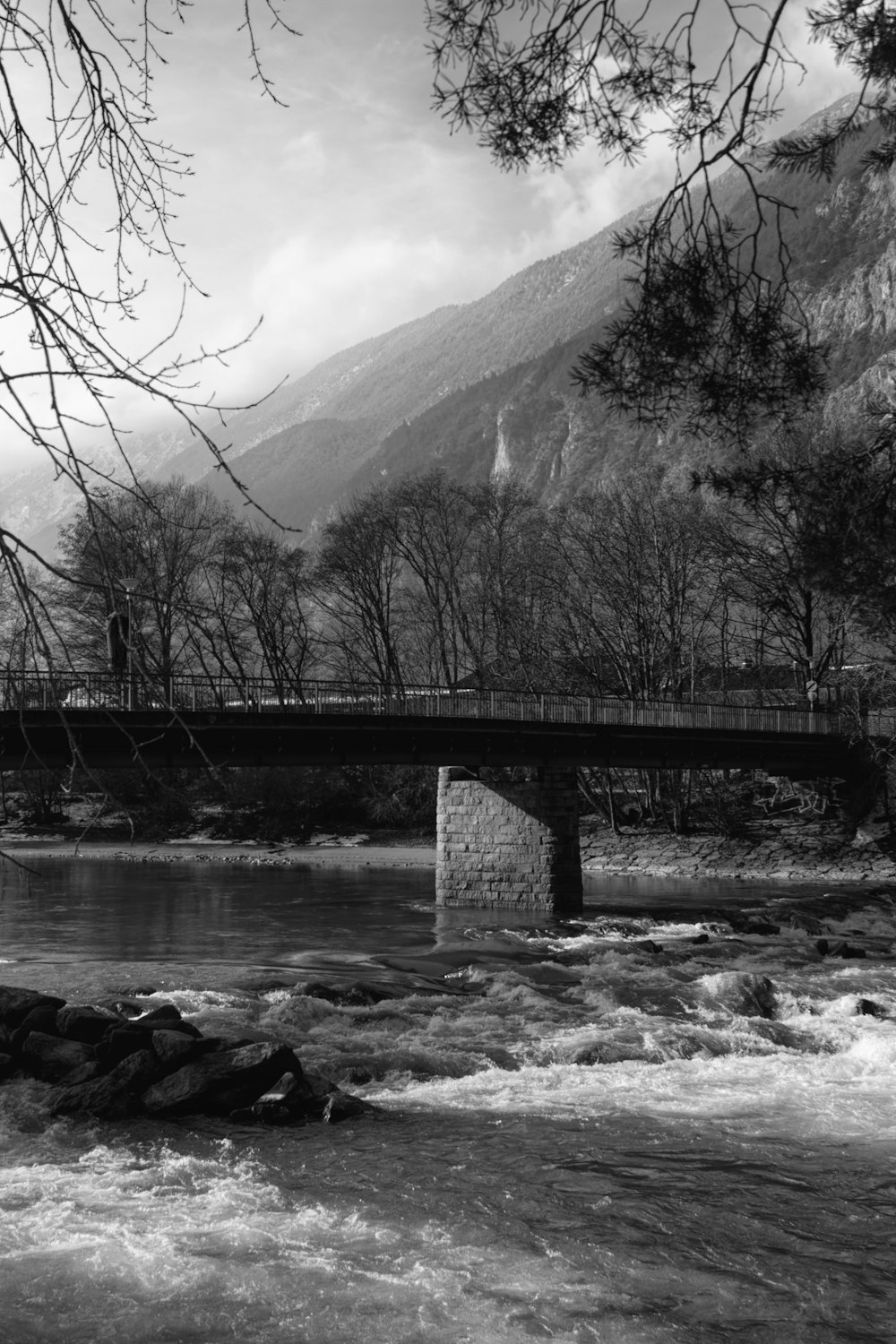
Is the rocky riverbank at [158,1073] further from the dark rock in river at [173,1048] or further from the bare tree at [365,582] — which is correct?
the bare tree at [365,582]

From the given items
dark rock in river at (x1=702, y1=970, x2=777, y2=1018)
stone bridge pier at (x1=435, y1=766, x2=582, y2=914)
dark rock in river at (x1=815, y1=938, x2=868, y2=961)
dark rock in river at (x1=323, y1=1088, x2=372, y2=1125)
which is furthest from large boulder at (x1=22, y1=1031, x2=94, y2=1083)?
stone bridge pier at (x1=435, y1=766, x2=582, y2=914)

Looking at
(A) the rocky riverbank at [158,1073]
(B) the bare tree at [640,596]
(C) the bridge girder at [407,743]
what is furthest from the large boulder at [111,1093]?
(B) the bare tree at [640,596]

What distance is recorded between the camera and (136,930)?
26672 mm

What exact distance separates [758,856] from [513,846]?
13.1m

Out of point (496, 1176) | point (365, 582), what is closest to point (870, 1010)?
point (496, 1176)

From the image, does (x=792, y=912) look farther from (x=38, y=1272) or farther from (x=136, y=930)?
(x=38, y=1272)

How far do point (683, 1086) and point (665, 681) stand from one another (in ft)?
128

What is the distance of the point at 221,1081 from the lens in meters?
11.6

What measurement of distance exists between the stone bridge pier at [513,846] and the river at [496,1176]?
41.6 feet

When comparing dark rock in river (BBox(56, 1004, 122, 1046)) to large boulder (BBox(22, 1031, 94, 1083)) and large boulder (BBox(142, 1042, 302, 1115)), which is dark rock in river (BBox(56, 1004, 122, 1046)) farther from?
large boulder (BBox(142, 1042, 302, 1115))

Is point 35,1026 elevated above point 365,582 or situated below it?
below

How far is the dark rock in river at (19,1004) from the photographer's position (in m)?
13.6

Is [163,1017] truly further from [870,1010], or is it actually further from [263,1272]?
[870,1010]

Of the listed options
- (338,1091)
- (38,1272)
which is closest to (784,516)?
(338,1091)
